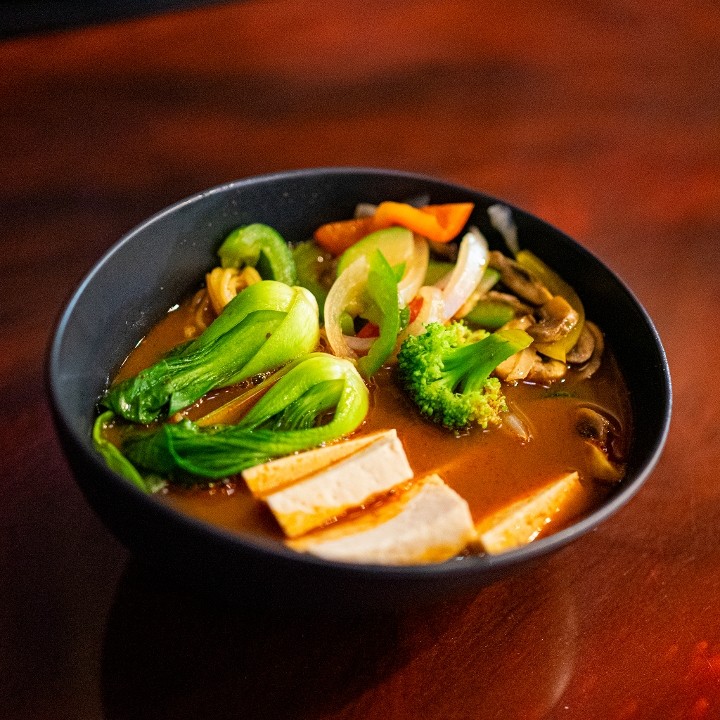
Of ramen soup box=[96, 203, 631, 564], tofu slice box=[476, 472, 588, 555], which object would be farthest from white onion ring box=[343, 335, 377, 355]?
tofu slice box=[476, 472, 588, 555]

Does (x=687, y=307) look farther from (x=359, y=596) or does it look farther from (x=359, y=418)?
(x=359, y=596)

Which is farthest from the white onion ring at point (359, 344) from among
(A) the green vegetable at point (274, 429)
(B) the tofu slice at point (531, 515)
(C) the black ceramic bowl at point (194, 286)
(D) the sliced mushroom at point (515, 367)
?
(B) the tofu slice at point (531, 515)

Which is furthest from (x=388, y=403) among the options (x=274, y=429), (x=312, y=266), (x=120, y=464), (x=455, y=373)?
(x=120, y=464)

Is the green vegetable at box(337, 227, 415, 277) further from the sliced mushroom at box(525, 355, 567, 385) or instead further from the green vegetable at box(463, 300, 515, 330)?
the sliced mushroom at box(525, 355, 567, 385)

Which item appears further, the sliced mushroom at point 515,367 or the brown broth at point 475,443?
the sliced mushroom at point 515,367

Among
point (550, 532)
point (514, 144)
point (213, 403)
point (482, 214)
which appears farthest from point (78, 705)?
point (514, 144)

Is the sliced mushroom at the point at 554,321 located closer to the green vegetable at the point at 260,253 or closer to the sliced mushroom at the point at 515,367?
the sliced mushroom at the point at 515,367
